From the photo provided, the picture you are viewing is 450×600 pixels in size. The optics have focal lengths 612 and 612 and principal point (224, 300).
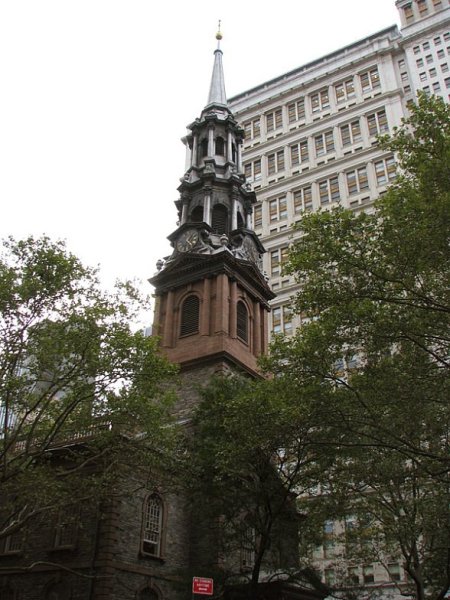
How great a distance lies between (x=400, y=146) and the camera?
16.2m

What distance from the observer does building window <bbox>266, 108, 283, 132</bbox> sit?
6762 cm

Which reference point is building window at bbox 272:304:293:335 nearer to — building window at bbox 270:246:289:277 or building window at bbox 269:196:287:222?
building window at bbox 270:246:289:277

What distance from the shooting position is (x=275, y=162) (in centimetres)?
6469

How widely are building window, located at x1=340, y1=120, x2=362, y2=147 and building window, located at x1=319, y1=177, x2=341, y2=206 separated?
4542mm

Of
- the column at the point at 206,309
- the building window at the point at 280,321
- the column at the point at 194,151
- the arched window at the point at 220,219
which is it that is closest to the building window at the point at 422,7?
the column at the point at 194,151

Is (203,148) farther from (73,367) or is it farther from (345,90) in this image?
(73,367)

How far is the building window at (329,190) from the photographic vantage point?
58312 mm

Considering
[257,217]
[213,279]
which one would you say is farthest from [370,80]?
[213,279]

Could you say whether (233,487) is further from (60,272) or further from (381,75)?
(381,75)

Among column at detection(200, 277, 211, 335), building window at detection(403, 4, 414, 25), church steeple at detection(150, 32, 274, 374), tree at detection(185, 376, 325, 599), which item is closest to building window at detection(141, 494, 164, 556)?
tree at detection(185, 376, 325, 599)

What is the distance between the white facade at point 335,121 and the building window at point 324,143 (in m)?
0.10

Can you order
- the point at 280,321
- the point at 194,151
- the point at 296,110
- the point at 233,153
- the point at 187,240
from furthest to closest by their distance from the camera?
the point at 296,110, the point at 280,321, the point at 194,151, the point at 233,153, the point at 187,240

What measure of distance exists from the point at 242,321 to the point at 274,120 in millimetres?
38331

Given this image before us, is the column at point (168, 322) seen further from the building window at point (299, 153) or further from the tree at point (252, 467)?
the building window at point (299, 153)
